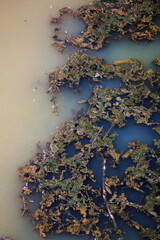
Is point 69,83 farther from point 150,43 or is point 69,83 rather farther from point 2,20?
point 2,20

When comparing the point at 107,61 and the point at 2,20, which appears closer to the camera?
the point at 107,61

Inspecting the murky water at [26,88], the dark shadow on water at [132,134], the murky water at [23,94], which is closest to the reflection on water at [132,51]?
the murky water at [26,88]

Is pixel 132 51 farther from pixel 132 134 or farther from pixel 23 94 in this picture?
pixel 23 94

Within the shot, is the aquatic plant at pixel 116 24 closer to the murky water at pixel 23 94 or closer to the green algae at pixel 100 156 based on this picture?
the green algae at pixel 100 156

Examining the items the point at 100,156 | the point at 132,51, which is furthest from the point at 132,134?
the point at 132,51

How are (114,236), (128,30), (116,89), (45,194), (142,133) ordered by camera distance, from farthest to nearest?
(128,30)
(116,89)
(142,133)
(45,194)
(114,236)

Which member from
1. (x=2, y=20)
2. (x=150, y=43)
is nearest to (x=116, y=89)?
(x=150, y=43)
